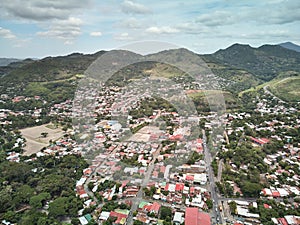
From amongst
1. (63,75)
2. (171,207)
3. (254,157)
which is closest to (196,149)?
(254,157)

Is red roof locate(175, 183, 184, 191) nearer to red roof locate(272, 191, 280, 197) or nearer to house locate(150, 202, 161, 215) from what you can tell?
house locate(150, 202, 161, 215)

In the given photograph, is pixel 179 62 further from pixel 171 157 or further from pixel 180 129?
pixel 171 157

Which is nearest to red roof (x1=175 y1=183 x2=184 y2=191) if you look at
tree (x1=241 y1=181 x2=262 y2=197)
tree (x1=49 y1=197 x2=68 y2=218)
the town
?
the town

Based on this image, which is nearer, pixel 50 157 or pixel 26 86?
pixel 50 157

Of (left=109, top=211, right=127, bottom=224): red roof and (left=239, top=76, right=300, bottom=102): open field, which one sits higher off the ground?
(left=239, top=76, right=300, bottom=102): open field

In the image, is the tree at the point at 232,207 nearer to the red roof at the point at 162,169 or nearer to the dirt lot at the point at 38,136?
the red roof at the point at 162,169

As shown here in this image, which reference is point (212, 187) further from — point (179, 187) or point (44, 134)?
point (44, 134)
